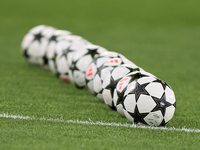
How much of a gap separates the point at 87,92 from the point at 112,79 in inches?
55.4

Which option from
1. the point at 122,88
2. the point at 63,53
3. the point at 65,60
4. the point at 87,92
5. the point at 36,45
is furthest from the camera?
the point at 36,45

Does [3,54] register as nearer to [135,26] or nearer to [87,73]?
[87,73]

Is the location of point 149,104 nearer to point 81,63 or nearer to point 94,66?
point 94,66

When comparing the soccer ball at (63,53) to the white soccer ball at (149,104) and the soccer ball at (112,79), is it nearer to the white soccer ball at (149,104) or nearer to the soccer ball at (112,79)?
the soccer ball at (112,79)

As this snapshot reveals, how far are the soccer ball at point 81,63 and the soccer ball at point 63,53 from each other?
0.46 meters

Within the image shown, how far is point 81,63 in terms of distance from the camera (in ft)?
24.5

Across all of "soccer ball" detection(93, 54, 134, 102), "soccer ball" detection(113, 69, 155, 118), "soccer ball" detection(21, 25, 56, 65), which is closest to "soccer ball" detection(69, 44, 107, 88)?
"soccer ball" detection(93, 54, 134, 102)

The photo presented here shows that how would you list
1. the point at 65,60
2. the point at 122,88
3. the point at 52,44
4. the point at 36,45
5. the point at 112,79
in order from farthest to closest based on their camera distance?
the point at 36,45 → the point at 52,44 → the point at 65,60 → the point at 112,79 → the point at 122,88

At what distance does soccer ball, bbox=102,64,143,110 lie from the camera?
595 cm

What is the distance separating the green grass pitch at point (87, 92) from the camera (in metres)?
4.58

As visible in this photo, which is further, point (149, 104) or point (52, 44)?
point (52, 44)

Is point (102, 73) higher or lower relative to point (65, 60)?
higher

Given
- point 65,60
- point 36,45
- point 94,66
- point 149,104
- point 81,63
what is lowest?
point 36,45

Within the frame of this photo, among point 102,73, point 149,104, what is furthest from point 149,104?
point 102,73
